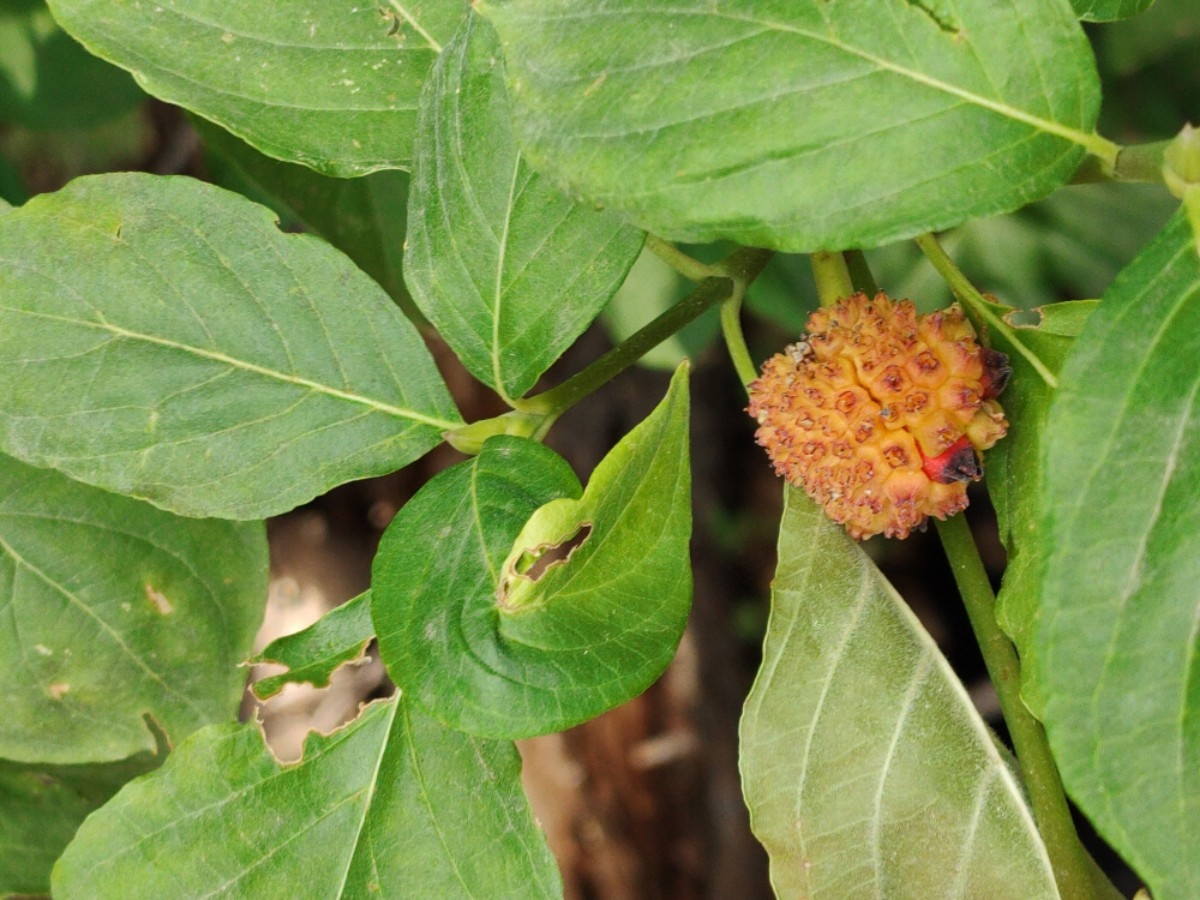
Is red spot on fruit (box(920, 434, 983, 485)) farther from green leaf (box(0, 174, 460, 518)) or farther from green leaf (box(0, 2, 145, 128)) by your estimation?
green leaf (box(0, 2, 145, 128))

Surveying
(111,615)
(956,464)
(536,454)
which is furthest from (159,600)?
(956,464)

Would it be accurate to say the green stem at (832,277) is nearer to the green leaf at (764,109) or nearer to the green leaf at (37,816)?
the green leaf at (764,109)

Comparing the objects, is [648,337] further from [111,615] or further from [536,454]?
[111,615]

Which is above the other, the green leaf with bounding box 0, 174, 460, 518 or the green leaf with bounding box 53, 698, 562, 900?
the green leaf with bounding box 0, 174, 460, 518

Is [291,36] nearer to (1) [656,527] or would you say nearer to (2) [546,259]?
(2) [546,259]

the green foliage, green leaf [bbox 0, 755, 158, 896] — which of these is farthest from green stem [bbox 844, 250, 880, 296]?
green leaf [bbox 0, 755, 158, 896]

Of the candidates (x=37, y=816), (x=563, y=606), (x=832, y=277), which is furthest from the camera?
(x=37, y=816)
